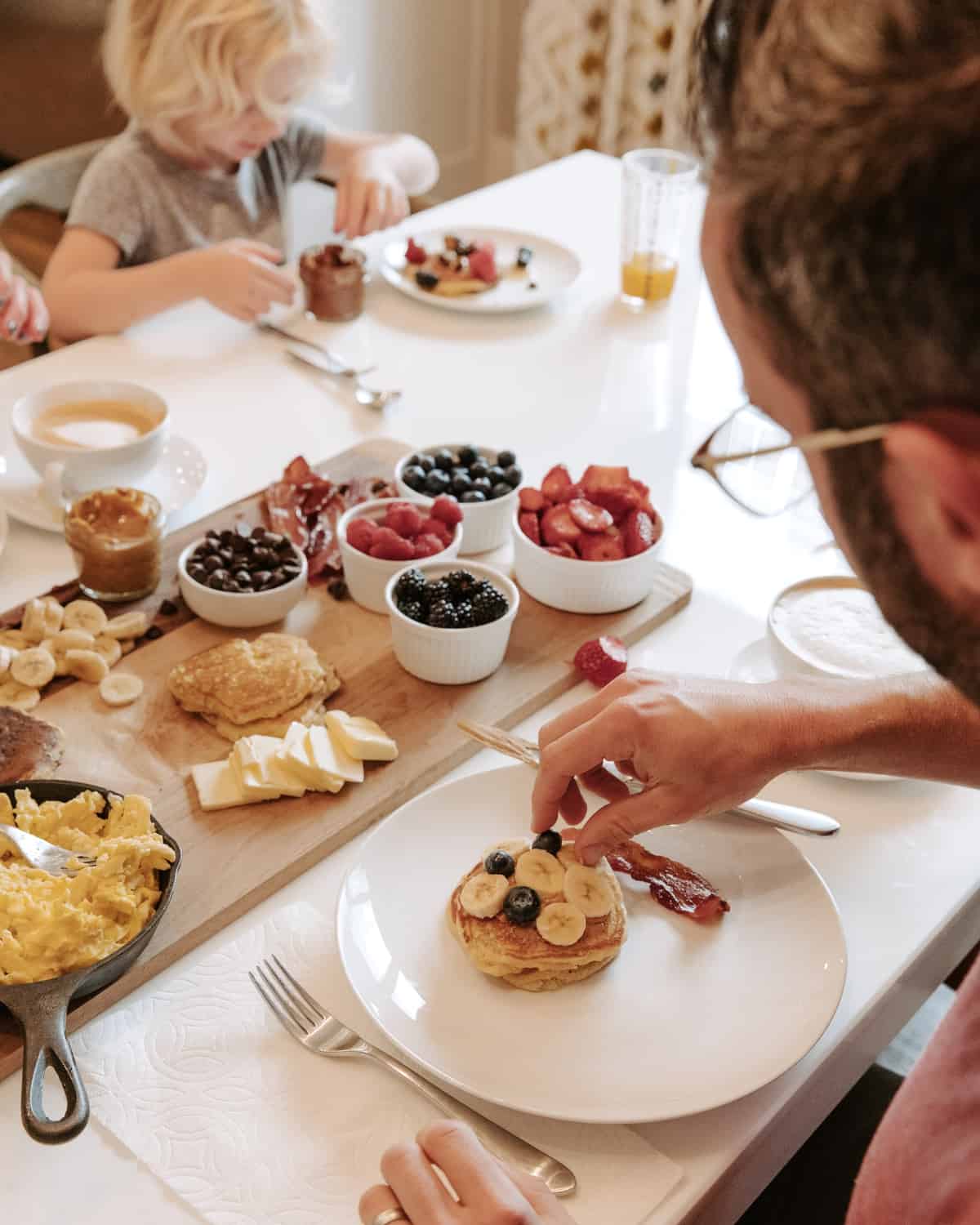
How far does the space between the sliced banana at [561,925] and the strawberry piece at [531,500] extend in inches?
25.0

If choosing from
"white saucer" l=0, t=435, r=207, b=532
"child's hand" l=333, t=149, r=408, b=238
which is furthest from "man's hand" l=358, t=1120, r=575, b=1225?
"child's hand" l=333, t=149, r=408, b=238

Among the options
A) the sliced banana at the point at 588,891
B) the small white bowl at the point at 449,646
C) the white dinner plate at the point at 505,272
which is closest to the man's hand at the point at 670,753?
the sliced banana at the point at 588,891

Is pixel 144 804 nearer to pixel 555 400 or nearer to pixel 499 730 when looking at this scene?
pixel 499 730

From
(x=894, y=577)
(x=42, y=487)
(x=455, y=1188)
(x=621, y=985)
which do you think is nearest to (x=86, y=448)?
(x=42, y=487)

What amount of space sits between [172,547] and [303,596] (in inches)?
7.9

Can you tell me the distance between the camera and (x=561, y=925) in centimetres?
105

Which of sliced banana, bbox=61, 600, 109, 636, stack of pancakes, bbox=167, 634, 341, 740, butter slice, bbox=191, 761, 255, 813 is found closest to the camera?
butter slice, bbox=191, 761, 255, 813

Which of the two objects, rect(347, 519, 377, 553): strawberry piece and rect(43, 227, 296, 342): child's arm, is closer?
rect(347, 519, 377, 553): strawberry piece

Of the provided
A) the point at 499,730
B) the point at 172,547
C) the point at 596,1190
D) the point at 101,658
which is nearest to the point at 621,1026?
the point at 596,1190

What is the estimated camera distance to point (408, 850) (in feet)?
3.81

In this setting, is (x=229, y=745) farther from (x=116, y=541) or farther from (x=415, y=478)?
(x=415, y=478)

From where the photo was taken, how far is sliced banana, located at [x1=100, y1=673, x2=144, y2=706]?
4.47 feet

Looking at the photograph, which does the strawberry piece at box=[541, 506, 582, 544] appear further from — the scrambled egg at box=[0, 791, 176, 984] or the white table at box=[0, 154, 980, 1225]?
the scrambled egg at box=[0, 791, 176, 984]

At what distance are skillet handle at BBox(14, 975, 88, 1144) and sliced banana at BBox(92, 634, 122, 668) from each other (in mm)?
521
